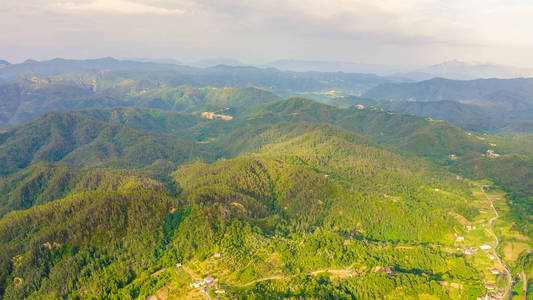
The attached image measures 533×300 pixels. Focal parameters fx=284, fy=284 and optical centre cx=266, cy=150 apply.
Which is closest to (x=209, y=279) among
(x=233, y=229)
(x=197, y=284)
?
(x=197, y=284)

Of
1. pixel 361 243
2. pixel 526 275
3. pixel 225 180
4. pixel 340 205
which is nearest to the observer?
pixel 526 275

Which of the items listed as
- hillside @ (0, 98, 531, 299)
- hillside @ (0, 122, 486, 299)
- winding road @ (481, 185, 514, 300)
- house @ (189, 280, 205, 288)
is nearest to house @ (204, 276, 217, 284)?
house @ (189, 280, 205, 288)

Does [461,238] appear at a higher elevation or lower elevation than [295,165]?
lower

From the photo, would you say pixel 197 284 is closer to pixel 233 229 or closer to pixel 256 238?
pixel 233 229

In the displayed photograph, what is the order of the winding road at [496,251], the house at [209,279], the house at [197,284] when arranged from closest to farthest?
the house at [197,284] < the house at [209,279] < the winding road at [496,251]

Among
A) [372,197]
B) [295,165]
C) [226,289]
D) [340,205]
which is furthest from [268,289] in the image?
[295,165]

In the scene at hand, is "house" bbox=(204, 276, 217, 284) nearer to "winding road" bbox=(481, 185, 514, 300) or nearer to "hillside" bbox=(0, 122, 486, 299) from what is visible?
"hillside" bbox=(0, 122, 486, 299)

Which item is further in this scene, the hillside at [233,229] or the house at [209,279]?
the hillside at [233,229]

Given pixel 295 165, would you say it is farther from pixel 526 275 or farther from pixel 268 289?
pixel 526 275

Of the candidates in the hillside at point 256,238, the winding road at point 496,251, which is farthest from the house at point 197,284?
the winding road at point 496,251

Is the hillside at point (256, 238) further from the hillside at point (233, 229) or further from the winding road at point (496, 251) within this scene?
the winding road at point (496, 251)

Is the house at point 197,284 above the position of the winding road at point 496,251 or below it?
above
